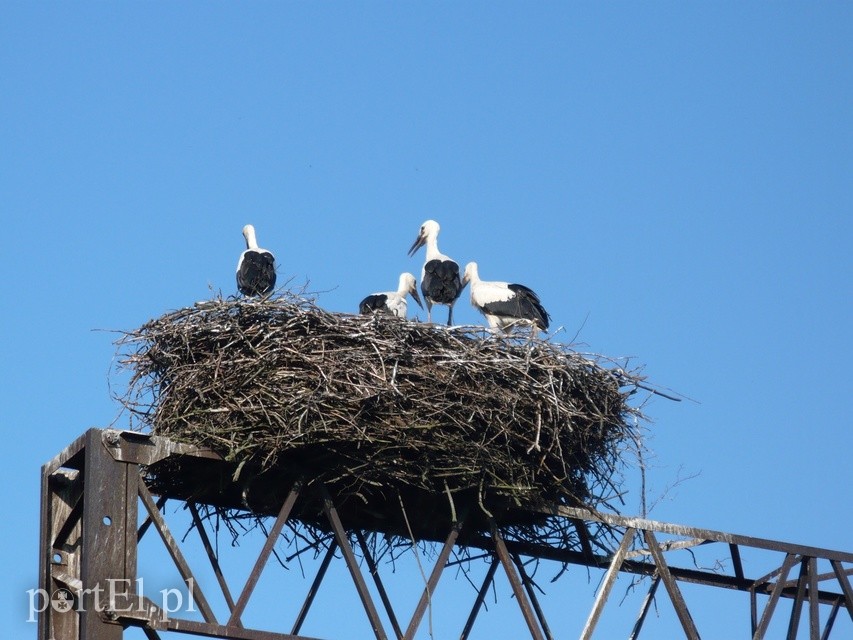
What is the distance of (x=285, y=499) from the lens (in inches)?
408

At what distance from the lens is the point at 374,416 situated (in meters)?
10.1

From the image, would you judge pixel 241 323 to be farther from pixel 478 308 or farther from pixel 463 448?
pixel 478 308

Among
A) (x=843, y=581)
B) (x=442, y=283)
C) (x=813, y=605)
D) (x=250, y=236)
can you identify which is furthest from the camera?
(x=250, y=236)

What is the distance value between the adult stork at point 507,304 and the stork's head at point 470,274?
35 cm

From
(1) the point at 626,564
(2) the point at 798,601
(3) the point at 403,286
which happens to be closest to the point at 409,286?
(3) the point at 403,286

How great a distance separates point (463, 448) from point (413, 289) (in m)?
6.74

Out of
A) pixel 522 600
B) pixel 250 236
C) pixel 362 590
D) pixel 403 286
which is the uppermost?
pixel 250 236

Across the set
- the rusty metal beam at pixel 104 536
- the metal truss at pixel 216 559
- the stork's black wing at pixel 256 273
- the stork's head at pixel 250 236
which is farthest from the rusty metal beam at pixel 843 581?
the stork's head at pixel 250 236

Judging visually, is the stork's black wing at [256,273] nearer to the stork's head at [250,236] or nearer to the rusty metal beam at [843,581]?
the stork's head at [250,236]

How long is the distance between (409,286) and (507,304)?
222 cm

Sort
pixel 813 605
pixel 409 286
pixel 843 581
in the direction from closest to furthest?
pixel 813 605
pixel 843 581
pixel 409 286

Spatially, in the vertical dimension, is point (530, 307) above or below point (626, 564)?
above

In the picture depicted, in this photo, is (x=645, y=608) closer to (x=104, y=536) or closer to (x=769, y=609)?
(x=769, y=609)

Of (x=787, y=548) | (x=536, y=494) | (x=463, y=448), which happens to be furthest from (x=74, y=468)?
(x=787, y=548)
